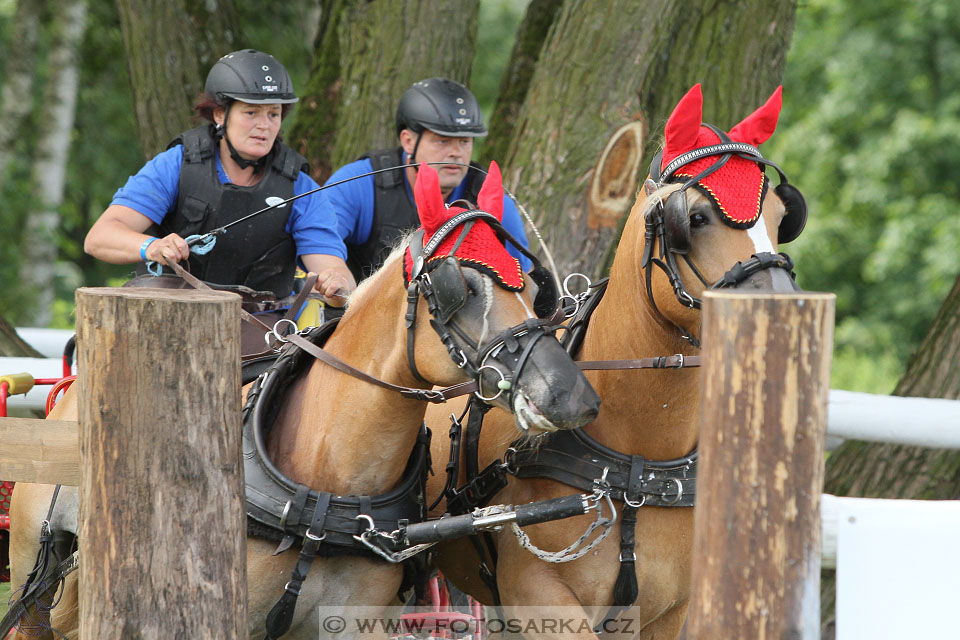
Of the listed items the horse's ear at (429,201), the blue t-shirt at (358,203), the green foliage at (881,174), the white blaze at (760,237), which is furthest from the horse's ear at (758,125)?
the green foliage at (881,174)

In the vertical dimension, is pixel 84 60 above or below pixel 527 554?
above

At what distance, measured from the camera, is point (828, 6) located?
55.4 feet

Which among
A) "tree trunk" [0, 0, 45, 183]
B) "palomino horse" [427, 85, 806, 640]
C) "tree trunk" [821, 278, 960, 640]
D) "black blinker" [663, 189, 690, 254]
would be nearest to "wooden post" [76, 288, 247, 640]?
"palomino horse" [427, 85, 806, 640]

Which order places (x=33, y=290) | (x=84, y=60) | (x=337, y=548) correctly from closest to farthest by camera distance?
(x=337, y=548), (x=33, y=290), (x=84, y=60)

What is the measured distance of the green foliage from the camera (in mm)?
14430

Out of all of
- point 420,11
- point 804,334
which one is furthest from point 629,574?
point 420,11

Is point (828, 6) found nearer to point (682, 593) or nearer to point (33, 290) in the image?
point (33, 290)

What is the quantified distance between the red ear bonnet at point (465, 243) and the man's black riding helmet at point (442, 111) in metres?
1.70

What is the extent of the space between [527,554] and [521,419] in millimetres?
645

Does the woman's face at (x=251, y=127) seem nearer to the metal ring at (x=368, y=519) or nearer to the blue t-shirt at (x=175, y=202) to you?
the blue t-shirt at (x=175, y=202)

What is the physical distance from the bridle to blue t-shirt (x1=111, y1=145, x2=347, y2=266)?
1.58 metres

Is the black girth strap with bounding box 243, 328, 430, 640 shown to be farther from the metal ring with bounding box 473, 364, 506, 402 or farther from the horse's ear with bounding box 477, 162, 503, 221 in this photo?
the horse's ear with bounding box 477, 162, 503, 221

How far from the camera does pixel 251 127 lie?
4.02 m

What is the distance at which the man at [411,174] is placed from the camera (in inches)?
179
